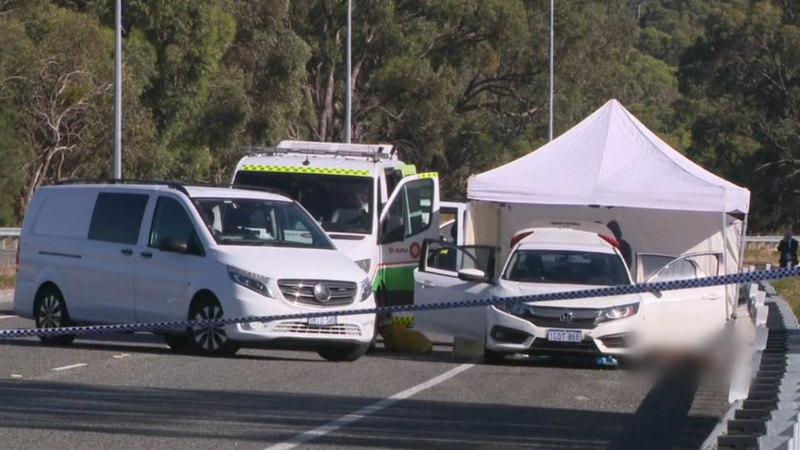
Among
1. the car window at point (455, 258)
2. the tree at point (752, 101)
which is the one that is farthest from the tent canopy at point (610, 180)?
the tree at point (752, 101)

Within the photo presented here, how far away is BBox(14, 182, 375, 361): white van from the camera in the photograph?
1536 centimetres

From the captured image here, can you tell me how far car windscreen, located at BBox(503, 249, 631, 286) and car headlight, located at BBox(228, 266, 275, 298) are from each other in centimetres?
296

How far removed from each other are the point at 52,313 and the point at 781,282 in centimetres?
2243

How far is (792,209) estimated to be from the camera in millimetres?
63750

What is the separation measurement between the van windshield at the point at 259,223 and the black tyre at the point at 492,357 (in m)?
2.15

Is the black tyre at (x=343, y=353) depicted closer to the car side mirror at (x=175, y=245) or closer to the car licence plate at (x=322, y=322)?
the car licence plate at (x=322, y=322)

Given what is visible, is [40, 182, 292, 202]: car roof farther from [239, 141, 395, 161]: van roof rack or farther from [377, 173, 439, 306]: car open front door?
[239, 141, 395, 161]: van roof rack

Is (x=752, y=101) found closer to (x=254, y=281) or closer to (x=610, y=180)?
(x=610, y=180)

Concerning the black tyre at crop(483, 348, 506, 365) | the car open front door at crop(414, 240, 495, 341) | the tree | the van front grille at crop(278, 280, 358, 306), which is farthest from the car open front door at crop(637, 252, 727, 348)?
the tree

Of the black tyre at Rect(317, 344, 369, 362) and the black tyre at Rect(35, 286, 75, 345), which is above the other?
the black tyre at Rect(35, 286, 75, 345)

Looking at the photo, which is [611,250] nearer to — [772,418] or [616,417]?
[616,417]

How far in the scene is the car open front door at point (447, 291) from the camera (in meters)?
16.4

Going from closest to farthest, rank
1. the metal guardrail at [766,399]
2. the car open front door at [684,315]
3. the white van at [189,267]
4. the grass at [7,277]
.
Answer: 1. the metal guardrail at [766,399]
2. the car open front door at [684,315]
3. the white van at [189,267]
4. the grass at [7,277]

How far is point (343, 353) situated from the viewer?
15.9 metres
